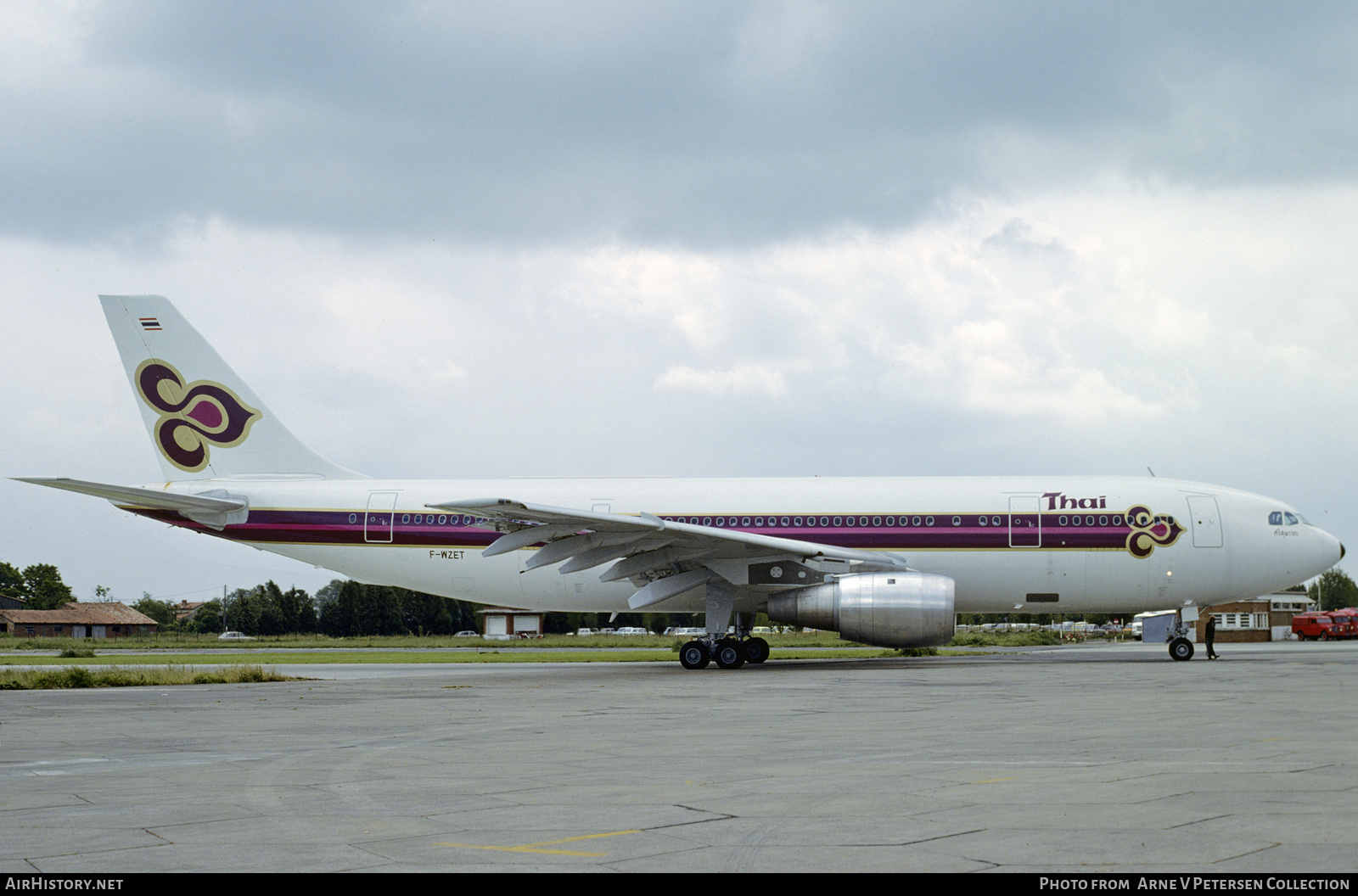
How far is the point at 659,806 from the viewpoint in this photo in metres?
6.52

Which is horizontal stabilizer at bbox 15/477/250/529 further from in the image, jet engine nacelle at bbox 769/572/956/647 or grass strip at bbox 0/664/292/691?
jet engine nacelle at bbox 769/572/956/647

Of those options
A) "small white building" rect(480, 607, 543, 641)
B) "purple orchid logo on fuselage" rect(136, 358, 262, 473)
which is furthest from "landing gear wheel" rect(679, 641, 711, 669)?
"small white building" rect(480, 607, 543, 641)

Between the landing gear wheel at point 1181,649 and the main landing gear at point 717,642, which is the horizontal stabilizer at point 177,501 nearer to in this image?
the main landing gear at point 717,642

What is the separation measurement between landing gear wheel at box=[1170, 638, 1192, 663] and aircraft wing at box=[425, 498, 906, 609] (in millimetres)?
5974

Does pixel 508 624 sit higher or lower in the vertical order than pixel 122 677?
lower

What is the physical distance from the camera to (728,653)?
22188 mm

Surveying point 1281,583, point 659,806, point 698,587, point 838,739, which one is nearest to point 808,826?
point 659,806

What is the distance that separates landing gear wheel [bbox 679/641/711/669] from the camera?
72.6ft

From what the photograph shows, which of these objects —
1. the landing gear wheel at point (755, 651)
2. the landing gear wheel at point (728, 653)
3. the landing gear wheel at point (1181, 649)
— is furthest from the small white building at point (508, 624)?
the landing gear wheel at point (1181, 649)

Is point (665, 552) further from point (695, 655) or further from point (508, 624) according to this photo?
point (508, 624)

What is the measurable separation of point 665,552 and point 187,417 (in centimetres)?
1153

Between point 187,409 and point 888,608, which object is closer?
point 888,608

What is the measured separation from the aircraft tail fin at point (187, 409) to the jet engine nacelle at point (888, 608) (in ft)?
36.6

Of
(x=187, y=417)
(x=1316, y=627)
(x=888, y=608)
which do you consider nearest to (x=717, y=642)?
(x=888, y=608)
